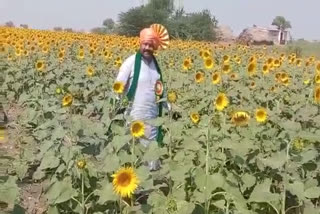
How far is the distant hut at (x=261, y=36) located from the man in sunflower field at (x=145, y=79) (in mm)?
19833

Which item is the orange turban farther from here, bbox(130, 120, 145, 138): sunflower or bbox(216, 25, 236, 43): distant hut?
bbox(216, 25, 236, 43): distant hut

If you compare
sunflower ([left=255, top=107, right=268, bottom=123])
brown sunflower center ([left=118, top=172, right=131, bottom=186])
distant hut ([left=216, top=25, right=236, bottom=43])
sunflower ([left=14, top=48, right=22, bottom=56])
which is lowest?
distant hut ([left=216, top=25, right=236, bottom=43])

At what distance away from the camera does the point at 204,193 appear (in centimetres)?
262

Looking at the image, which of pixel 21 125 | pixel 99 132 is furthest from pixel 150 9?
pixel 99 132

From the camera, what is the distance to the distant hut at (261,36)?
25317mm

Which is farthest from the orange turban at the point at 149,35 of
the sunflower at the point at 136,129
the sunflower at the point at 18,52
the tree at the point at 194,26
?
the tree at the point at 194,26

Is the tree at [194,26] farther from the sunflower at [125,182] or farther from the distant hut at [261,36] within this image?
the sunflower at [125,182]

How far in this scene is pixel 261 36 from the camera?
2642cm

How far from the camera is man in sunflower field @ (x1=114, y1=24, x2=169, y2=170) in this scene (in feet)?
14.1

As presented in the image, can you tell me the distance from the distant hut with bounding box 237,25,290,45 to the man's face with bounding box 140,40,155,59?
19.9 metres

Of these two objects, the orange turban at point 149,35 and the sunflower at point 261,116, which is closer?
the sunflower at point 261,116

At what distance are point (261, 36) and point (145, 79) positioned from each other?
22.6m

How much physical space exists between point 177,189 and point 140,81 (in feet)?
5.36

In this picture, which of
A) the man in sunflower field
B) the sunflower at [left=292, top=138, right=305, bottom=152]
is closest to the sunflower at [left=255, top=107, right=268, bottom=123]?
the sunflower at [left=292, top=138, right=305, bottom=152]
